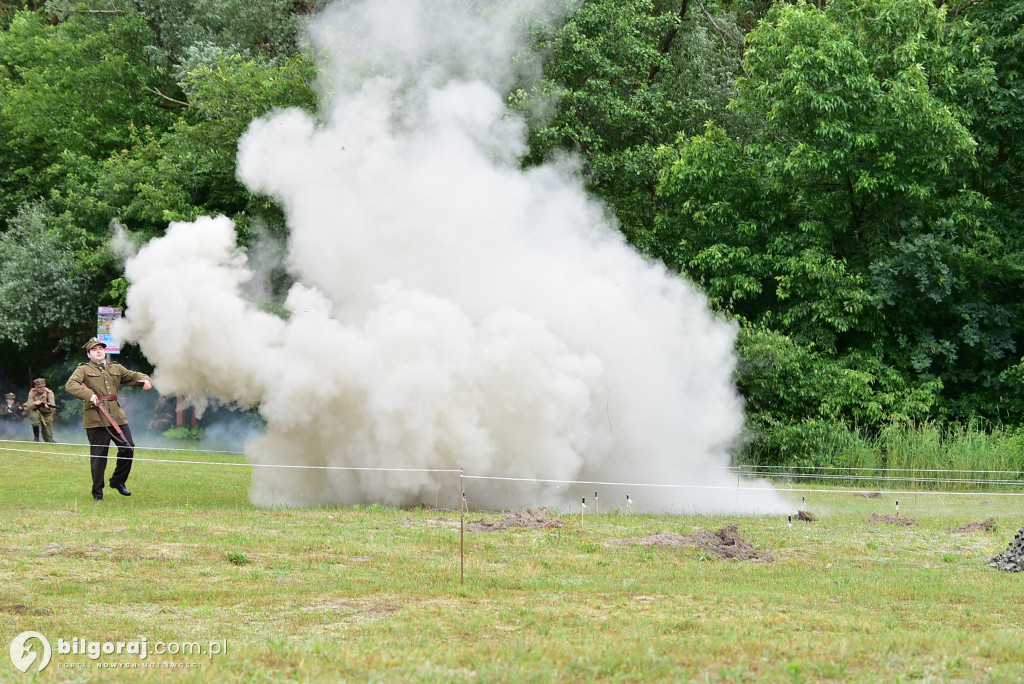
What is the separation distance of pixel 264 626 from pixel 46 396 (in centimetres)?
2053

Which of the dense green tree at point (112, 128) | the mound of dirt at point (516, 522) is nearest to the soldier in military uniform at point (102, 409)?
the mound of dirt at point (516, 522)

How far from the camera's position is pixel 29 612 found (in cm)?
843

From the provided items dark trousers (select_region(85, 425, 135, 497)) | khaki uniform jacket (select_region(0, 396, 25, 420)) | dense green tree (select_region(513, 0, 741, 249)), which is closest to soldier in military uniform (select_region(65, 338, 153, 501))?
dark trousers (select_region(85, 425, 135, 497))

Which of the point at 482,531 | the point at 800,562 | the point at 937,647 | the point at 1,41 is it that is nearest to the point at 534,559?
the point at 482,531

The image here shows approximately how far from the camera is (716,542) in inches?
480

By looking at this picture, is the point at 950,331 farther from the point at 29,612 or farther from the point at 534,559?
the point at 29,612

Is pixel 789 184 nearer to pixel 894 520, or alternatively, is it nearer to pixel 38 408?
pixel 894 520

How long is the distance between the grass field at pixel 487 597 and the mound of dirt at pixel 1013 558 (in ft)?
1.00

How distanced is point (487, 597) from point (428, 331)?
566 centimetres

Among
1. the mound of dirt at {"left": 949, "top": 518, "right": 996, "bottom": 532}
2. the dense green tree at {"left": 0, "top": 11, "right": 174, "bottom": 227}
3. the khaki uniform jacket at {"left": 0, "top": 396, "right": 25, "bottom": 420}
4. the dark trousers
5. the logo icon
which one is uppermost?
the dense green tree at {"left": 0, "top": 11, "right": 174, "bottom": 227}

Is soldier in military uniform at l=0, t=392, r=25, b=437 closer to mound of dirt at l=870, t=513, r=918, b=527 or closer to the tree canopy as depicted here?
the tree canopy

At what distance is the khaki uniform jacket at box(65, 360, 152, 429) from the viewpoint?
1460 centimetres

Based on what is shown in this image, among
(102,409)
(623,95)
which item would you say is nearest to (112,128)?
(623,95)

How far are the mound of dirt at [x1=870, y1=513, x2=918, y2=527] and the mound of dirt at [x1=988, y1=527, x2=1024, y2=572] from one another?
10.1ft
